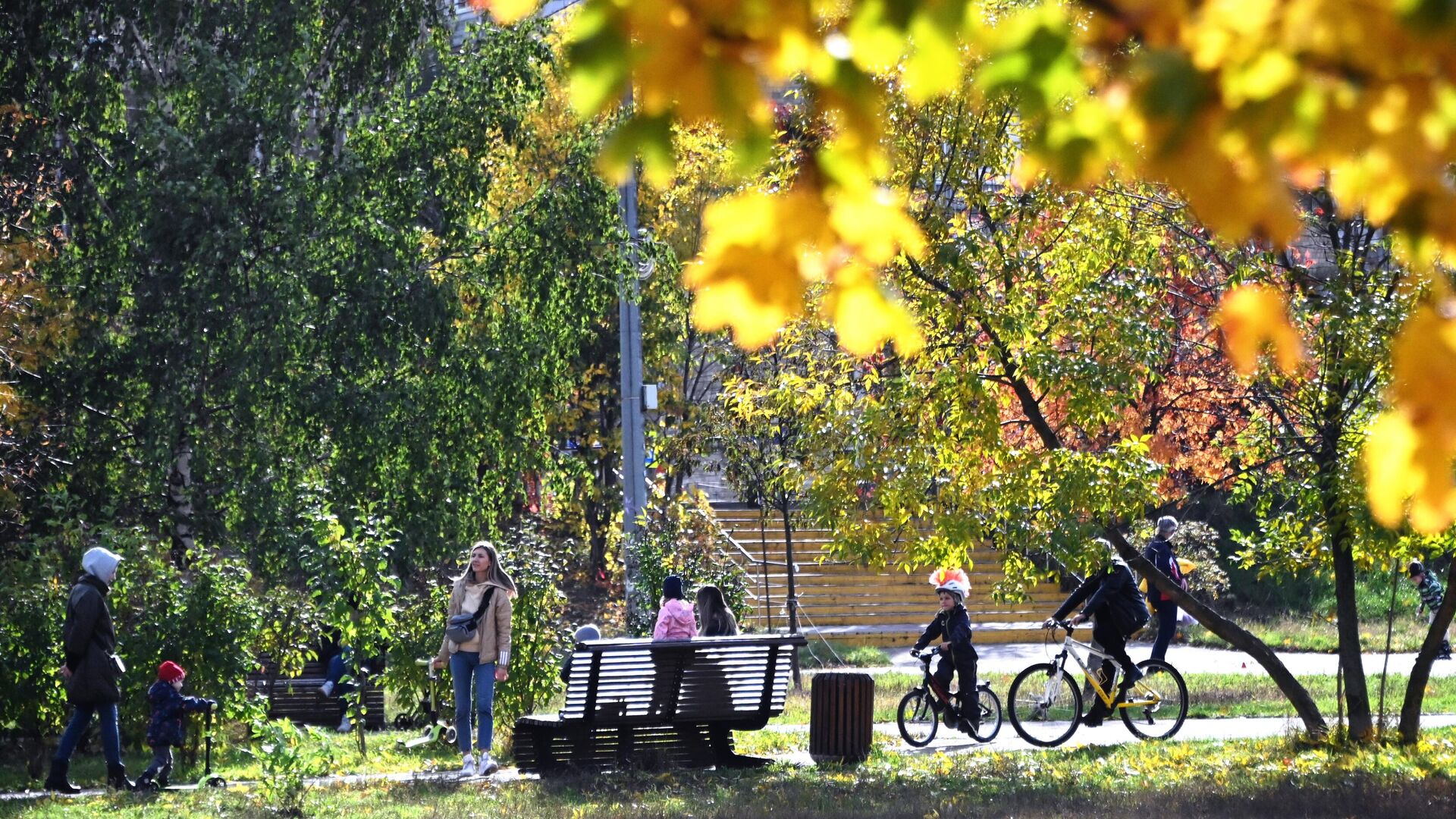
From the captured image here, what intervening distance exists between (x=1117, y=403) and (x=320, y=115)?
41.7ft

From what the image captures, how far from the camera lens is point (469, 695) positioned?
12.1m

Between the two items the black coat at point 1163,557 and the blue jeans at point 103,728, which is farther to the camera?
the black coat at point 1163,557

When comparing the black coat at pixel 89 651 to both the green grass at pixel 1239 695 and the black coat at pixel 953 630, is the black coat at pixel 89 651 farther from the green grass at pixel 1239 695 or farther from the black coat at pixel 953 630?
the green grass at pixel 1239 695

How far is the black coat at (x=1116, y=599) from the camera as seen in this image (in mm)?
14203

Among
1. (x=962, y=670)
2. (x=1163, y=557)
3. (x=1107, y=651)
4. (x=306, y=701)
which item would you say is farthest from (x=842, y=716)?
(x=306, y=701)

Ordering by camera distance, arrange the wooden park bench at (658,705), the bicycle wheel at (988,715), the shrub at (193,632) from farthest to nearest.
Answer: the bicycle wheel at (988,715) → the shrub at (193,632) → the wooden park bench at (658,705)

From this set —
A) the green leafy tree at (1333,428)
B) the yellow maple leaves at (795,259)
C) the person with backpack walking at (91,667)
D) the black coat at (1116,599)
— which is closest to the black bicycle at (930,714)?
the black coat at (1116,599)

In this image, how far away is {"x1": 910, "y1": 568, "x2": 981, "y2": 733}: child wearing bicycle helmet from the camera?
13945 mm

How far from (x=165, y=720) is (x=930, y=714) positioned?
6149 mm

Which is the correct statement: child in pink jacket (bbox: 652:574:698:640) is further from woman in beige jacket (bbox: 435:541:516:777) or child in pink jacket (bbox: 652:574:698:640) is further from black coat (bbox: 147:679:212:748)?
black coat (bbox: 147:679:212:748)

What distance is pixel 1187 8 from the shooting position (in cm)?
228

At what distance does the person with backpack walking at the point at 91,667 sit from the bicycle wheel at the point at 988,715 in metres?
6.68

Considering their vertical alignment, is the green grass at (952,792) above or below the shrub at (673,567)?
below

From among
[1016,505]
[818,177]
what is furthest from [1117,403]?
[818,177]
